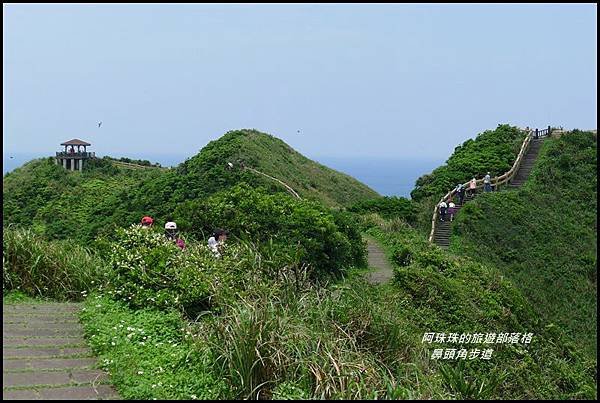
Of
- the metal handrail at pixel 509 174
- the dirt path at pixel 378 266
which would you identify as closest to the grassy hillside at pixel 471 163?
the metal handrail at pixel 509 174

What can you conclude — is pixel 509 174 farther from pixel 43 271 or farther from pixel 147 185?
pixel 43 271

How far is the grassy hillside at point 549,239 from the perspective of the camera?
19828 millimetres

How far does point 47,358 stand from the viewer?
5918mm

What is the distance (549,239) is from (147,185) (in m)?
19.1

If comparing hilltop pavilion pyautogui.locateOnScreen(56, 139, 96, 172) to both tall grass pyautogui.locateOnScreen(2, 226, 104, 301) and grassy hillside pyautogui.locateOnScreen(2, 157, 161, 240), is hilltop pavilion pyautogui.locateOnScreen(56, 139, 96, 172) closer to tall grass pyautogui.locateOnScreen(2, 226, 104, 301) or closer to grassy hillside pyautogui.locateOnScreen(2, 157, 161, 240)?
grassy hillside pyautogui.locateOnScreen(2, 157, 161, 240)

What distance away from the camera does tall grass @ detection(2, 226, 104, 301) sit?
8.17 metres

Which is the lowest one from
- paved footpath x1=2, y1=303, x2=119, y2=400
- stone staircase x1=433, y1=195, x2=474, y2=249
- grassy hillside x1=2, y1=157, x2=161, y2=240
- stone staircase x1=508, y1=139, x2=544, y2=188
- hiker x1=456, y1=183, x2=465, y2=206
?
grassy hillside x1=2, y1=157, x2=161, y2=240

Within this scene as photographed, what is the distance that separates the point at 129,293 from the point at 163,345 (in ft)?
4.52

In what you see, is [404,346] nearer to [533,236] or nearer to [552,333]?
[552,333]

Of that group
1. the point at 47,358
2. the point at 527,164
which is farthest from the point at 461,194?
the point at 47,358

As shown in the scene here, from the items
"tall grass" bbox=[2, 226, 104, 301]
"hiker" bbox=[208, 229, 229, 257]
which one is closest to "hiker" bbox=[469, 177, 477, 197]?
"hiker" bbox=[208, 229, 229, 257]

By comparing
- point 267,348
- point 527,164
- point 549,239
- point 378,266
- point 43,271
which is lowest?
point 378,266

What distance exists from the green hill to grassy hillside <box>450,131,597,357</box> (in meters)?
8.34

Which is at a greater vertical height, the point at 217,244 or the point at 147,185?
the point at 217,244
